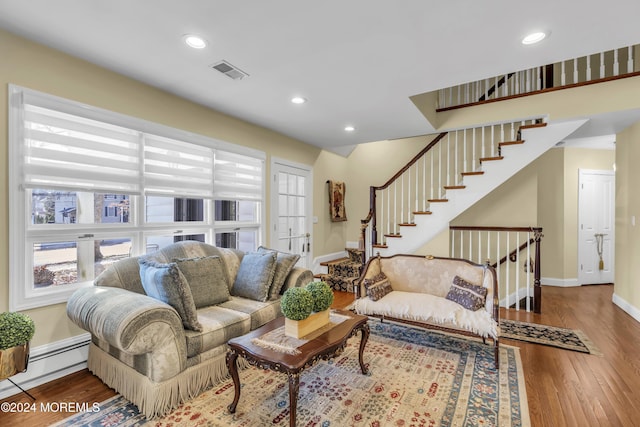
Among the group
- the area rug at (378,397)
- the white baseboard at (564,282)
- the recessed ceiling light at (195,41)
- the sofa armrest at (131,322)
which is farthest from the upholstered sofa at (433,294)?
the white baseboard at (564,282)

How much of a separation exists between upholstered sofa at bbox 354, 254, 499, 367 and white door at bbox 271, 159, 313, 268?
1777 mm

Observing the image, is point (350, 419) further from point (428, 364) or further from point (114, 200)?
point (114, 200)

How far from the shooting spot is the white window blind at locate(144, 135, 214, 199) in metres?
3.01

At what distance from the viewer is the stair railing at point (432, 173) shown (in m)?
4.71

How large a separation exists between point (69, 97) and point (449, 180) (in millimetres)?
4958

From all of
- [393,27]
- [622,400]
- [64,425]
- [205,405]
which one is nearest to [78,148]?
[64,425]

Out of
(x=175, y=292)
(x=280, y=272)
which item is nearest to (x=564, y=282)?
(x=280, y=272)

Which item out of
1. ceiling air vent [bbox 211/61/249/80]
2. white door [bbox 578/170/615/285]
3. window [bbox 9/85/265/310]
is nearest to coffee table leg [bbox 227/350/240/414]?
window [bbox 9/85/265/310]

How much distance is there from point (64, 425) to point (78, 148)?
2002 mm

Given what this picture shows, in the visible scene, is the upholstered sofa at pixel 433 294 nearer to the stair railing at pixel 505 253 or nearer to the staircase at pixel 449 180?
the staircase at pixel 449 180

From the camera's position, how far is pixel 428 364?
2547mm

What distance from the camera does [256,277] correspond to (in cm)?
293

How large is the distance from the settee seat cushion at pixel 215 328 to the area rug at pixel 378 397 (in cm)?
33

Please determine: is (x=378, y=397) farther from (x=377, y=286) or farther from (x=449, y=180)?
(x=449, y=180)
